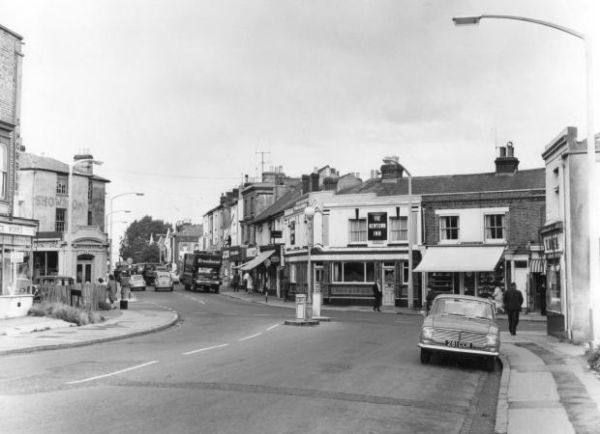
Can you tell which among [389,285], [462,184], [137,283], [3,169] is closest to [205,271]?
[137,283]

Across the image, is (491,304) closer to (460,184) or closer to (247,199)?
(460,184)

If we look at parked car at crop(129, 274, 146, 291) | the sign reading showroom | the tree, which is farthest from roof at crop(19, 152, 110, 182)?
the tree

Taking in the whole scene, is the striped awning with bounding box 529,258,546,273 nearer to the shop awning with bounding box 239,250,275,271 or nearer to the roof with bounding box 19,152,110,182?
the shop awning with bounding box 239,250,275,271

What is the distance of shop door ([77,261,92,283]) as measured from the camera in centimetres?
6329

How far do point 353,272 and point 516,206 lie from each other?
11638 mm

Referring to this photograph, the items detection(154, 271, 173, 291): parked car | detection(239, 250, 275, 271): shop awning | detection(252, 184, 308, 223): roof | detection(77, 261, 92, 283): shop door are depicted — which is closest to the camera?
detection(239, 250, 275, 271): shop awning

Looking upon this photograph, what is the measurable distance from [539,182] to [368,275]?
40.8ft

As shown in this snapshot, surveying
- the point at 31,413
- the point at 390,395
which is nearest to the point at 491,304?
the point at 390,395

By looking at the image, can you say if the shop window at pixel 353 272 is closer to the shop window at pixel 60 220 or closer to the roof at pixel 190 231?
the shop window at pixel 60 220

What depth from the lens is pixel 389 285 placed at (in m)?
46.7

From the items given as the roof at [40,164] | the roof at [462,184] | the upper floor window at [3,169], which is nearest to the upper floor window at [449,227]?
the roof at [462,184]

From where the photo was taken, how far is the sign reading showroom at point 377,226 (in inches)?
1846

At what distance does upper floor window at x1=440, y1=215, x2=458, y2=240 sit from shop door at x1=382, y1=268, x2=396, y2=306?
4.09 metres

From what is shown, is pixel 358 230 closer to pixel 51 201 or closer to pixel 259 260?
pixel 259 260
